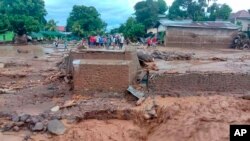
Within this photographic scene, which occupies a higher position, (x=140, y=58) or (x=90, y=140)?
(x=140, y=58)

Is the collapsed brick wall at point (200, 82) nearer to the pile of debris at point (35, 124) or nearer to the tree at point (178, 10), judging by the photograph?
the pile of debris at point (35, 124)

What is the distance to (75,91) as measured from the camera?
10.8m

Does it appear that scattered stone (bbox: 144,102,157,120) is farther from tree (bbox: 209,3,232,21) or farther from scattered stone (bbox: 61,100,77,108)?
tree (bbox: 209,3,232,21)

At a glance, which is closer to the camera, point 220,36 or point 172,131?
point 172,131

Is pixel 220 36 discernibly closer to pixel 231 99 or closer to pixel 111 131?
pixel 231 99

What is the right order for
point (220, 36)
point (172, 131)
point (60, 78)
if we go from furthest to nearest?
point (220, 36)
point (60, 78)
point (172, 131)

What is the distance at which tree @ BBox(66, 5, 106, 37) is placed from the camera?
4947 centimetres

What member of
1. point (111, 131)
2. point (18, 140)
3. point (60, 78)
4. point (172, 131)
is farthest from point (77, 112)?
point (60, 78)

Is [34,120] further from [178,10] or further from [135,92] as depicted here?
[178,10]

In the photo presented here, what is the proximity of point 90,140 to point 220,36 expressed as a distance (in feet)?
76.1

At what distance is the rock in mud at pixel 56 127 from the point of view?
8227 millimetres

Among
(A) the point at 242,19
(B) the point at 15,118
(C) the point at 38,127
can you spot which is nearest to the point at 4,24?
(A) the point at 242,19

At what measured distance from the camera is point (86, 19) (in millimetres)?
50781

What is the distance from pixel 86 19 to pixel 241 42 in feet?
91.4
